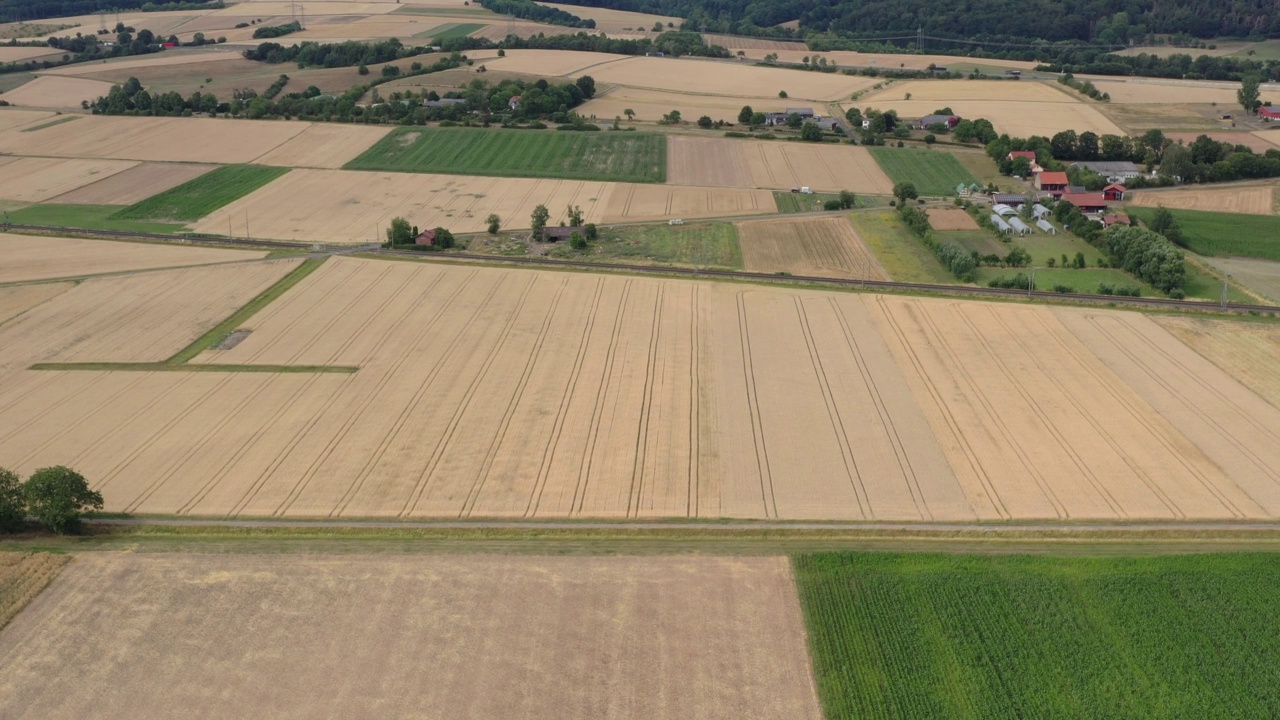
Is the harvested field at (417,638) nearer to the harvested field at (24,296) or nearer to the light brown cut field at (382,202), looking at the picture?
the harvested field at (24,296)

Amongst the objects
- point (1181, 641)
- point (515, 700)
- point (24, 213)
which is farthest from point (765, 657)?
point (24, 213)

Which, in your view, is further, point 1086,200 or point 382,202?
point 382,202

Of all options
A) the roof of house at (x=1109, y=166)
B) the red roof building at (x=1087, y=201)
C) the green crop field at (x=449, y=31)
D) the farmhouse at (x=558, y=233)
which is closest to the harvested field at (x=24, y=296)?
the farmhouse at (x=558, y=233)

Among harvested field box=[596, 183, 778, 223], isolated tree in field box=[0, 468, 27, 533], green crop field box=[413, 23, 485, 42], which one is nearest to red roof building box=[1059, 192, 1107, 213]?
harvested field box=[596, 183, 778, 223]

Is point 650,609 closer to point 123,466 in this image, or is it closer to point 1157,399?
point 123,466

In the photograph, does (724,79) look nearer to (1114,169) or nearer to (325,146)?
(325,146)

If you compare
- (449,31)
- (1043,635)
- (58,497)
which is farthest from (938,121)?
(58,497)
